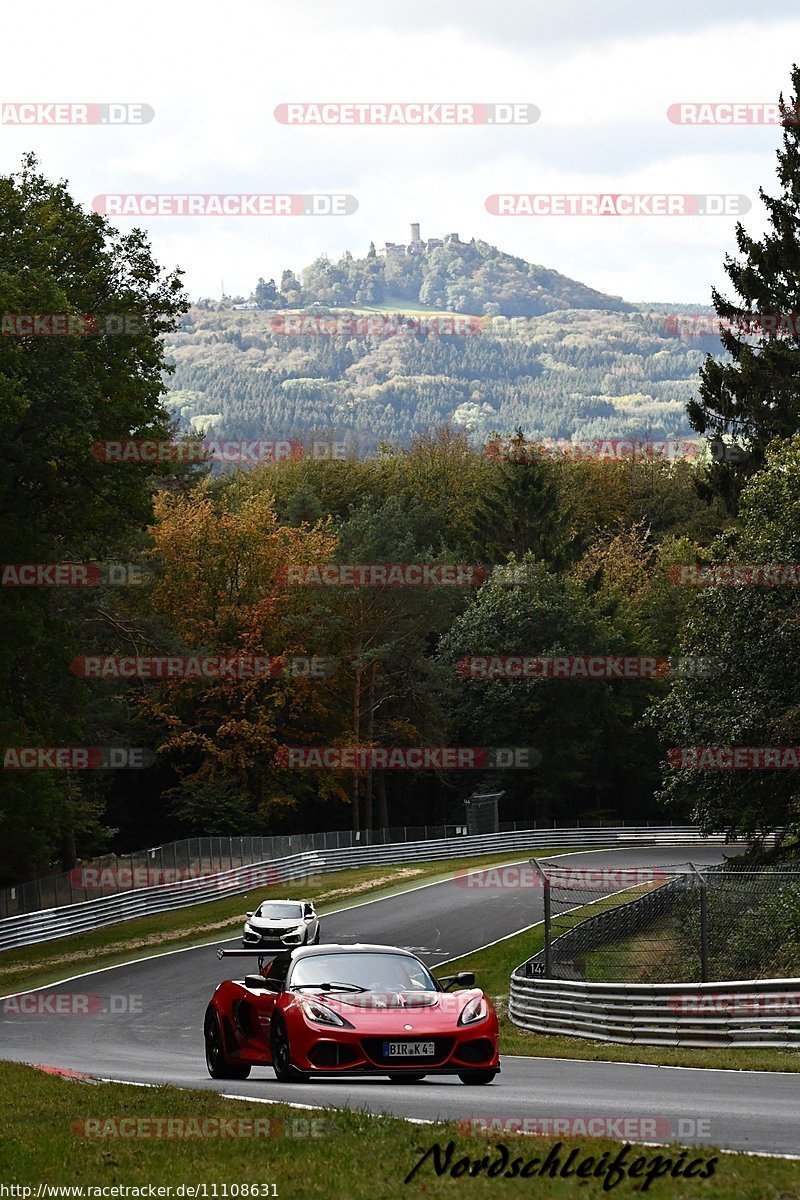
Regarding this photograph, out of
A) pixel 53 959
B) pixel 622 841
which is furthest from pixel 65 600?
pixel 622 841

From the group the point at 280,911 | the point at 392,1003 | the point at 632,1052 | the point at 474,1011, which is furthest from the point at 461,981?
the point at 280,911

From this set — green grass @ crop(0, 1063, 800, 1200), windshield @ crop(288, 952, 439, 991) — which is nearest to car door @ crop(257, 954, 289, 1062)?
Answer: windshield @ crop(288, 952, 439, 991)

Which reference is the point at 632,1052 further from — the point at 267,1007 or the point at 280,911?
Result: the point at 280,911

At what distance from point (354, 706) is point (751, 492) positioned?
45.1 metres

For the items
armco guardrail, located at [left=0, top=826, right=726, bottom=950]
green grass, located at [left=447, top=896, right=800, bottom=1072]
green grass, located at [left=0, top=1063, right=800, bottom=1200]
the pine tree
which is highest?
the pine tree

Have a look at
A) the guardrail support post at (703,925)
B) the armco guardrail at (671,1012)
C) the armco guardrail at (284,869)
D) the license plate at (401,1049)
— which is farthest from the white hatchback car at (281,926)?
the license plate at (401,1049)

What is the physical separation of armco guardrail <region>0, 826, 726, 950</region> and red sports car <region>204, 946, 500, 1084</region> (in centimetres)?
2845

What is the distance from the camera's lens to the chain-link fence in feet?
63.7

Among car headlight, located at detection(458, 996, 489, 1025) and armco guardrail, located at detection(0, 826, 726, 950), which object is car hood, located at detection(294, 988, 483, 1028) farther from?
armco guardrail, located at detection(0, 826, 726, 950)

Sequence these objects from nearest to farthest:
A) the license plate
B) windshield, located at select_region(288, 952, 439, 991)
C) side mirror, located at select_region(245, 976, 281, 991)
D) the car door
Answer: the license plate
windshield, located at select_region(288, 952, 439, 991)
the car door
side mirror, located at select_region(245, 976, 281, 991)

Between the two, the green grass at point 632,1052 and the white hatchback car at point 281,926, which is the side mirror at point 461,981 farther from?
the white hatchback car at point 281,926

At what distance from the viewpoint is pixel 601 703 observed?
82.0 metres

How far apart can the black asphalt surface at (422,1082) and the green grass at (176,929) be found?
4.91ft

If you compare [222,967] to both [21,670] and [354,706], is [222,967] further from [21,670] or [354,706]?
[354,706]
